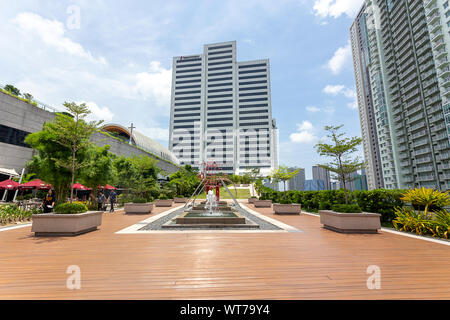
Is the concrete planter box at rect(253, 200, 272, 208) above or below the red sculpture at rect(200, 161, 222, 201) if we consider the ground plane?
below

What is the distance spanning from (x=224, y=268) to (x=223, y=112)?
360 feet

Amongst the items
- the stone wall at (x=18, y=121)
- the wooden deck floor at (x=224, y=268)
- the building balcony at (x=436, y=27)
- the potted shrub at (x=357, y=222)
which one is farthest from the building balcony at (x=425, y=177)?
the stone wall at (x=18, y=121)

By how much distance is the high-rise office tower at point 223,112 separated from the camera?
105938mm

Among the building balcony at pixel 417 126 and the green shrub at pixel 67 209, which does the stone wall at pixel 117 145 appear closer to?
A: the green shrub at pixel 67 209

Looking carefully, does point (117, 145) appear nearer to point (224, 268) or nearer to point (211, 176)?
point (211, 176)

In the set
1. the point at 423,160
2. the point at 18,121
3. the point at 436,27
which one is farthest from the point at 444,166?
the point at 18,121

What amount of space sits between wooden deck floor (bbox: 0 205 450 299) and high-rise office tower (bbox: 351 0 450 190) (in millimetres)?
64350

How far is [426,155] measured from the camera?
54.0 m

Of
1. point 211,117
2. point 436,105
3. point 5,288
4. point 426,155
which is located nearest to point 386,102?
point 436,105

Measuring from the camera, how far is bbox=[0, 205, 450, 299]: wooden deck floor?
3184 mm

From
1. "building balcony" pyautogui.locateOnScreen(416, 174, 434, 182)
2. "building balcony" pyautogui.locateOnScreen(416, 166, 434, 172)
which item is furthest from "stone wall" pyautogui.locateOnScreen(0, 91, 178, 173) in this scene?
"building balcony" pyautogui.locateOnScreen(416, 174, 434, 182)

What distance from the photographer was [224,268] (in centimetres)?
422

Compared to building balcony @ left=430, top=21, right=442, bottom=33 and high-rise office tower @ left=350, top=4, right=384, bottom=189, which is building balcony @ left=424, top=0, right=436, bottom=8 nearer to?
building balcony @ left=430, top=21, right=442, bottom=33
